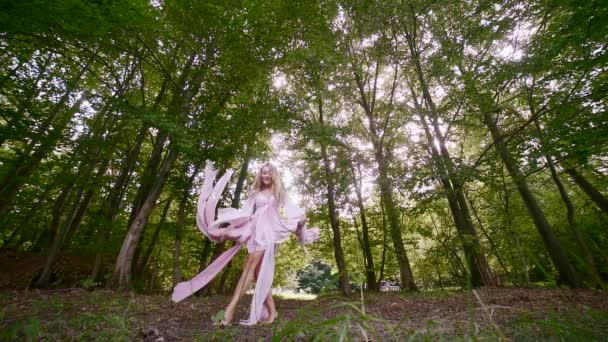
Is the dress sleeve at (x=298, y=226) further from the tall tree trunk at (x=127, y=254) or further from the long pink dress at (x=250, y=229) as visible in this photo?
the tall tree trunk at (x=127, y=254)

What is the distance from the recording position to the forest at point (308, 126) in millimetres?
5336

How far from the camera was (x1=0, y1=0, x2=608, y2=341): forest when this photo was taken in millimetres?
5336

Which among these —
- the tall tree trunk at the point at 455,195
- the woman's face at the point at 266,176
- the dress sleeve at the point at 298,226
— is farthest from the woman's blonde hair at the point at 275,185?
the tall tree trunk at the point at 455,195

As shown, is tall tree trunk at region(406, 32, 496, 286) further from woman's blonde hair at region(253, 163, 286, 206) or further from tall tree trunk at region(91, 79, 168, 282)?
tall tree trunk at region(91, 79, 168, 282)

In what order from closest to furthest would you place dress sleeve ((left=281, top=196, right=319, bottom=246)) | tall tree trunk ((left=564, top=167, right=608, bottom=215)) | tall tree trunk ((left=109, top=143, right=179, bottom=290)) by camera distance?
dress sleeve ((left=281, top=196, right=319, bottom=246))
tall tree trunk ((left=109, top=143, right=179, bottom=290))
tall tree trunk ((left=564, top=167, right=608, bottom=215))

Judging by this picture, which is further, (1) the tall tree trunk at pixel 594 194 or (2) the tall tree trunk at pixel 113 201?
(2) the tall tree trunk at pixel 113 201

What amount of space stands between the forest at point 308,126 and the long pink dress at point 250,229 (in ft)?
3.99

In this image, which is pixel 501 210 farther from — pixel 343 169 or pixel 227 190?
pixel 227 190

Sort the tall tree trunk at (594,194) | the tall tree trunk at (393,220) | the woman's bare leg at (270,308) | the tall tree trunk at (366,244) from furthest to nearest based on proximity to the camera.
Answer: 1. the tall tree trunk at (366,244)
2. the tall tree trunk at (393,220)
3. the tall tree trunk at (594,194)
4. the woman's bare leg at (270,308)

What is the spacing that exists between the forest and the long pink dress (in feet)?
3.99

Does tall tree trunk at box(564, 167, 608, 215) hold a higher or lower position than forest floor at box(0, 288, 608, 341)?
higher

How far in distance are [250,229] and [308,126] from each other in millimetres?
5757

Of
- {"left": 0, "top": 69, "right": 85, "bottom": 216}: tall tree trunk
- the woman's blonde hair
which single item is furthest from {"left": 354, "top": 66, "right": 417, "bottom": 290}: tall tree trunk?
{"left": 0, "top": 69, "right": 85, "bottom": 216}: tall tree trunk

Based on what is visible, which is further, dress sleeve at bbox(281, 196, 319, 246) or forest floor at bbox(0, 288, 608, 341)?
dress sleeve at bbox(281, 196, 319, 246)
